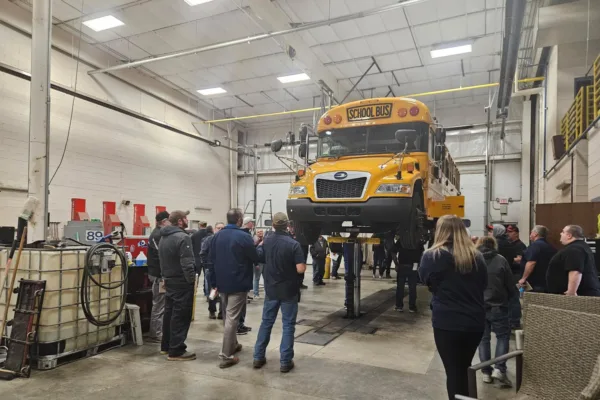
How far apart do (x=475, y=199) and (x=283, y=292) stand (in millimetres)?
13504

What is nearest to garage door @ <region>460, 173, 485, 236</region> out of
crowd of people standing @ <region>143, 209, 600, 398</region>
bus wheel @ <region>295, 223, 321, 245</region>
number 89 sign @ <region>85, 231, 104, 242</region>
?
crowd of people standing @ <region>143, 209, 600, 398</region>

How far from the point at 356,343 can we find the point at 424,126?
3859 millimetres

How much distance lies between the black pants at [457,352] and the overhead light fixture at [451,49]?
419 inches

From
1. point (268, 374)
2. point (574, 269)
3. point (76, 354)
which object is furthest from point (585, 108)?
point (76, 354)

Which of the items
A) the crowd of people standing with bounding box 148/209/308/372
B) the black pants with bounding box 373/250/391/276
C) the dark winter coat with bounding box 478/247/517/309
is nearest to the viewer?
the dark winter coat with bounding box 478/247/517/309

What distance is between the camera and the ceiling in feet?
32.2

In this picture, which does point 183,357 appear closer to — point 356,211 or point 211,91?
point 356,211

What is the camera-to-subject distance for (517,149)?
1559 centimetres

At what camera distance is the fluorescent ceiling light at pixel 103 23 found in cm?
1052

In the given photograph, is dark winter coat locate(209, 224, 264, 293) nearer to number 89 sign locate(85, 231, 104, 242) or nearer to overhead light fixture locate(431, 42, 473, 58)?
number 89 sign locate(85, 231, 104, 242)

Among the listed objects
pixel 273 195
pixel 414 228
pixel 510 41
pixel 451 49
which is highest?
pixel 451 49

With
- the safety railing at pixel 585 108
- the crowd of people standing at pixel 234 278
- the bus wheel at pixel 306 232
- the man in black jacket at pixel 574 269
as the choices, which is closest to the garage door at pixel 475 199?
the safety railing at pixel 585 108

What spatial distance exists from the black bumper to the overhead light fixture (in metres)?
7.61

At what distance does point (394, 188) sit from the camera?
19.4ft
